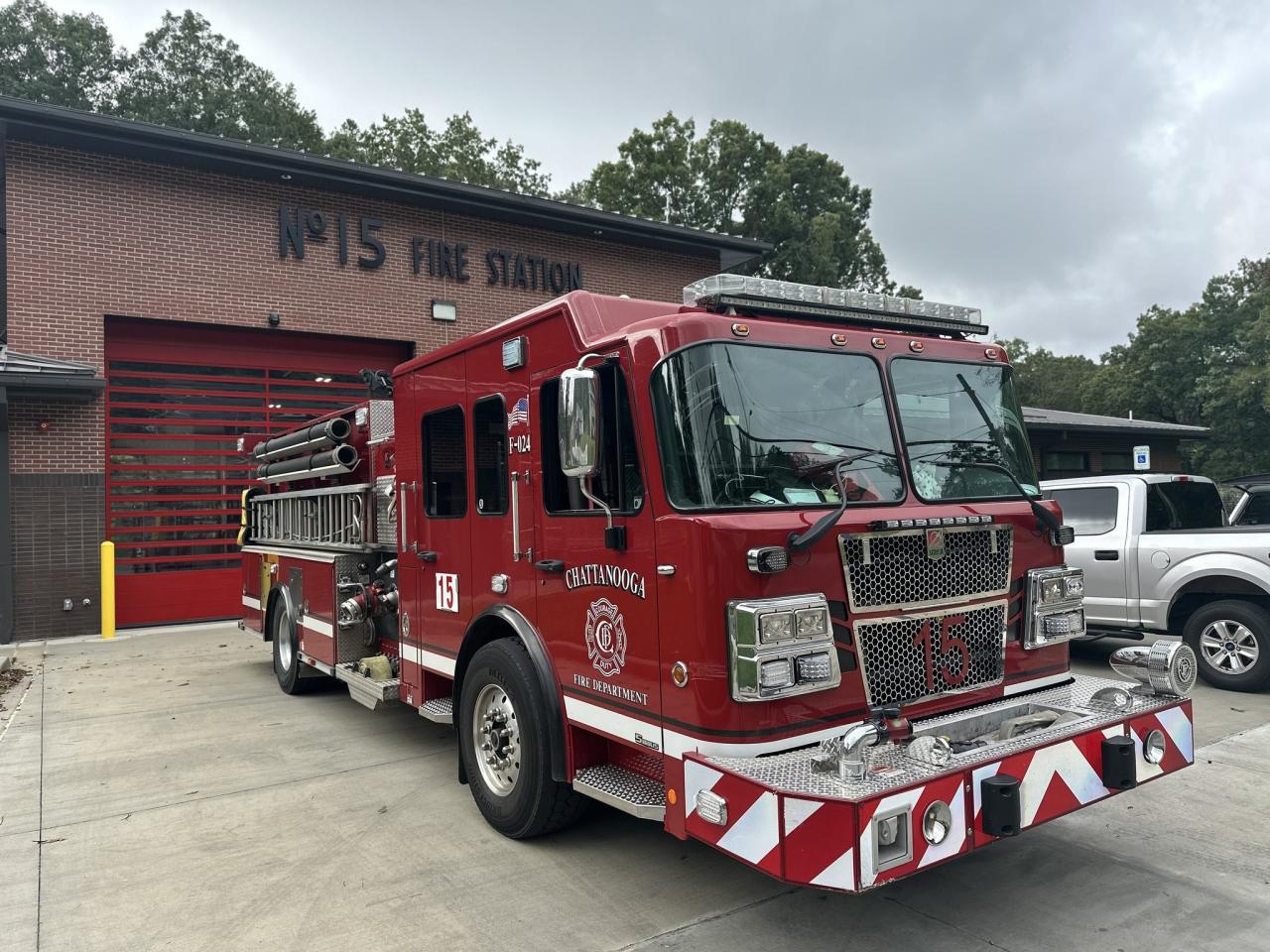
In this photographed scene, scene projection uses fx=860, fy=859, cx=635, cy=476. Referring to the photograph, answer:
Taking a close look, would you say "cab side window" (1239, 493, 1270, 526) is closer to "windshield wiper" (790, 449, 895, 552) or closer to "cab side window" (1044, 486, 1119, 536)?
"cab side window" (1044, 486, 1119, 536)

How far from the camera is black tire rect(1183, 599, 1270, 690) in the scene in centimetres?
688

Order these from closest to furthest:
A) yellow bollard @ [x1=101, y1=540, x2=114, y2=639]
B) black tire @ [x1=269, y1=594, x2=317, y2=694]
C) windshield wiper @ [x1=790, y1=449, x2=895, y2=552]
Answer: windshield wiper @ [x1=790, y1=449, x2=895, y2=552]
black tire @ [x1=269, y1=594, x2=317, y2=694]
yellow bollard @ [x1=101, y1=540, x2=114, y2=639]

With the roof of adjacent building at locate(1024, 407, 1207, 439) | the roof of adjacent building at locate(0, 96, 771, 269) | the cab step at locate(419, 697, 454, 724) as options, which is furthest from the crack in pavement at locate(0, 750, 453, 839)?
the roof of adjacent building at locate(1024, 407, 1207, 439)

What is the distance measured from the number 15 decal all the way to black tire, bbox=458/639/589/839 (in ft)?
1.57

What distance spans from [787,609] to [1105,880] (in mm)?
2061

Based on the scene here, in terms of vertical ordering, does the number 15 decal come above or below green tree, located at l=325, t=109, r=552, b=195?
below

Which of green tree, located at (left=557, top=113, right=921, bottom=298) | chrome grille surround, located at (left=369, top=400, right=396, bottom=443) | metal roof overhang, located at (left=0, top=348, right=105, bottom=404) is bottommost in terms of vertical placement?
chrome grille surround, located at (left=369, top=400, right=396, bottom=443)

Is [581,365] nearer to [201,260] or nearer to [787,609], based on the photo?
[787,609]

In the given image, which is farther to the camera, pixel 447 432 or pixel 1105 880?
pixel 447 432

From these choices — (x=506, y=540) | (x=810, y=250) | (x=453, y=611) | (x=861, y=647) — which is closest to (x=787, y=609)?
(x=861, y=647)

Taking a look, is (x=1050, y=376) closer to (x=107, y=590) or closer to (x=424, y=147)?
(x=424, y=147)

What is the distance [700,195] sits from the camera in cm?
3897

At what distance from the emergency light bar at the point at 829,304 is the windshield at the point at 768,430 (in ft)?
0.89

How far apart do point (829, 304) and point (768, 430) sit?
2.92 ft
